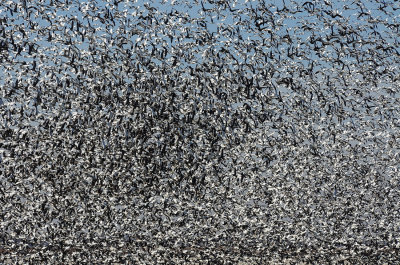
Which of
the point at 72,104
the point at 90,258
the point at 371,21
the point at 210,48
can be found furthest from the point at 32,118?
the point at 371,21

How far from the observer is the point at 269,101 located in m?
10.4

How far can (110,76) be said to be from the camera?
979 cm

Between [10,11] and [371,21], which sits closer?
[10,11]

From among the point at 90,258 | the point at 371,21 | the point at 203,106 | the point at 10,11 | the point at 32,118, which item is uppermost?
the point at 371,21

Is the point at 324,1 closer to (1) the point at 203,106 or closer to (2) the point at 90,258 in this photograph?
(1) the point at 203,106

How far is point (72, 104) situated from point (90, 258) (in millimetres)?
2466

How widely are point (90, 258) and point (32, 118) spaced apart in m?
2.40

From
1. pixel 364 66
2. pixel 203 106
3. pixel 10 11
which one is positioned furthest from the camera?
pixel 364 66

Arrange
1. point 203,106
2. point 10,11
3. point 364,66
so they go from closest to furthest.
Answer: point 10,11 < point 203,106 < point 364,66

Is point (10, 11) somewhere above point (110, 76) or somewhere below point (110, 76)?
above

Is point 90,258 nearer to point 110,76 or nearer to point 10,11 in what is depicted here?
point 110,76

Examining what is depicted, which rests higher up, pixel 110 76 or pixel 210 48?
pixel 210 48

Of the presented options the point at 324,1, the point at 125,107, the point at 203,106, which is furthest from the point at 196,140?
the point at 324,1

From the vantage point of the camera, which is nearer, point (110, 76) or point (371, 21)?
point (110, 76)
